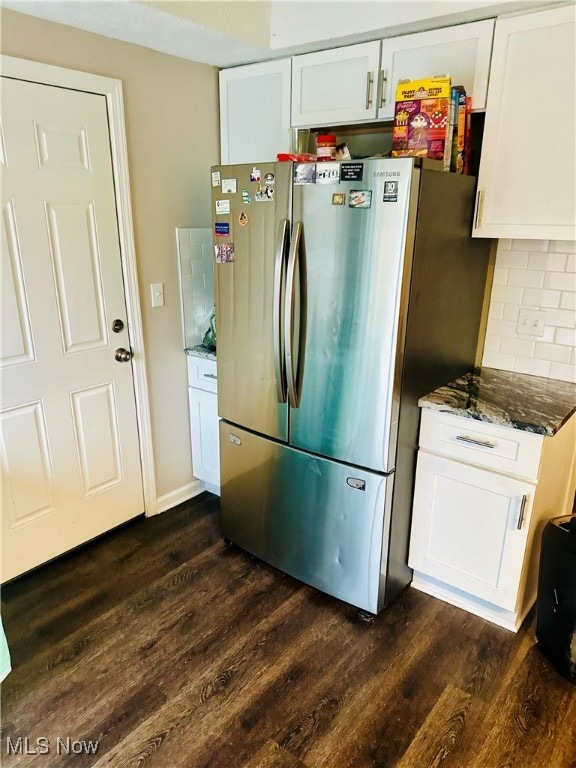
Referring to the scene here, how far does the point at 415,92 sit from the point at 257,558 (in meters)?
2.06

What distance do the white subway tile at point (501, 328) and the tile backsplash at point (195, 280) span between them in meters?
1.40

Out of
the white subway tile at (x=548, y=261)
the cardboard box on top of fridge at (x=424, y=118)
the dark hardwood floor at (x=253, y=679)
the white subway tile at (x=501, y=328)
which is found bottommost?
the dark hardwood floor at (x=253, y=679)

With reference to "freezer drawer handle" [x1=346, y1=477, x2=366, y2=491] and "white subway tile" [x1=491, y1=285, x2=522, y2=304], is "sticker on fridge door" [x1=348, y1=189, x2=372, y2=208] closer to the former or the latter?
"white subway tile" [x1=491, y1=285, x2=522, y2=304]

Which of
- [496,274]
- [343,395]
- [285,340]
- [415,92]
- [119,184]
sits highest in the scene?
[415,92]

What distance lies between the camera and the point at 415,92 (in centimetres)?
184

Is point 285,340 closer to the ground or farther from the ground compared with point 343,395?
farther from the ground

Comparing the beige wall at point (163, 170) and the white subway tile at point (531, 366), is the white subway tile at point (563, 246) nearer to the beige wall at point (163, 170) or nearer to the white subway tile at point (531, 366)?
the white subway tile at point (531, 366)

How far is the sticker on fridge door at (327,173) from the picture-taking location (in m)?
1.77

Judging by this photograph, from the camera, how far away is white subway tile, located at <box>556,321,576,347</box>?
214cm

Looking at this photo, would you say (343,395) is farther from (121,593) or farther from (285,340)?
(121,593)

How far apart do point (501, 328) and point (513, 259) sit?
0.30m

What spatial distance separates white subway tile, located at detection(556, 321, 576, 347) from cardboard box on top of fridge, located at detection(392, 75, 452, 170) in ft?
2.76

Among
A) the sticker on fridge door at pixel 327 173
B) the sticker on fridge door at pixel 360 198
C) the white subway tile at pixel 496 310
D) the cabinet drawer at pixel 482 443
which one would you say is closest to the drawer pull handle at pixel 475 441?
the cabinet drawer at pixel 482 443

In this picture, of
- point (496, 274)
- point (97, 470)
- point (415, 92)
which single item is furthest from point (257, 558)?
point (415, 92)
